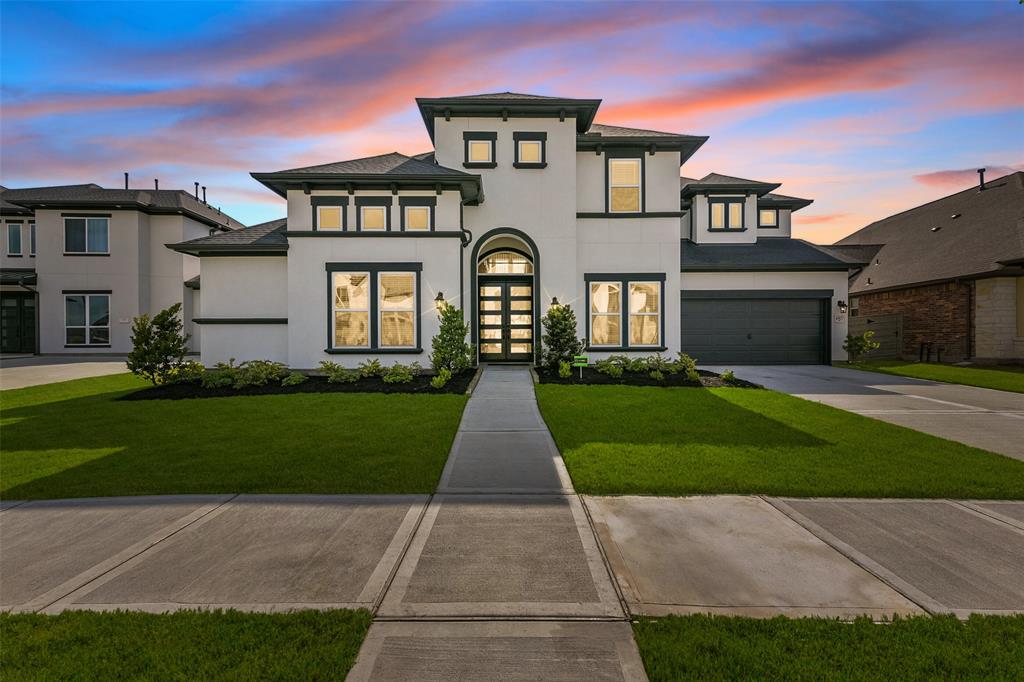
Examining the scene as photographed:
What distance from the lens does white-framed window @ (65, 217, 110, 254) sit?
21.6m

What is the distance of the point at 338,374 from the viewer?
A: 1173cm

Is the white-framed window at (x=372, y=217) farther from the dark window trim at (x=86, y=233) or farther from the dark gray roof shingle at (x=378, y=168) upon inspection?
the dark window trim at (x=86, y=233)

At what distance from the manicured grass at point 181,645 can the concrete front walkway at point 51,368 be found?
1437 cm

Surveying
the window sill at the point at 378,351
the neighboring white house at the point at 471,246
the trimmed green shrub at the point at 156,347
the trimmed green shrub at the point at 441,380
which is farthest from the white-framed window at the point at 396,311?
the trimmed green shrub at the point at 156,347

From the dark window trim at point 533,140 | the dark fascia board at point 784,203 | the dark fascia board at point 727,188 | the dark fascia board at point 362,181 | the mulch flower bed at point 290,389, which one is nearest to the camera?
the mulch flower bed at point 290,389

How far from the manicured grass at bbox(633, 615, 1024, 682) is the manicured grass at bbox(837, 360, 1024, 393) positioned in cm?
1349

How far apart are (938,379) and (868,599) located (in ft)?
49.3

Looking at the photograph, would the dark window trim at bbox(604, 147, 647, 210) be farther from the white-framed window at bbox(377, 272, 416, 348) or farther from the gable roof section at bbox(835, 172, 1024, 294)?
the gable roof section at bbox(835, 172, 1024, 294)

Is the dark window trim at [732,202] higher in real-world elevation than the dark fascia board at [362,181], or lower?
higher

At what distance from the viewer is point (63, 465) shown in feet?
18.9

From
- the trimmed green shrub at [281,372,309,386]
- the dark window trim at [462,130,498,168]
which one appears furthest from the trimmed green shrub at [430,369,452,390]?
the dark window trim at [462,130,498,168]

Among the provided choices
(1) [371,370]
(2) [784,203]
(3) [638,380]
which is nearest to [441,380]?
(1) [371,370]

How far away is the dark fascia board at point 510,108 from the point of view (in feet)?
43.9

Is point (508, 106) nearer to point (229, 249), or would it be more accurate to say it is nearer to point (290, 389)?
point (229, 249)
